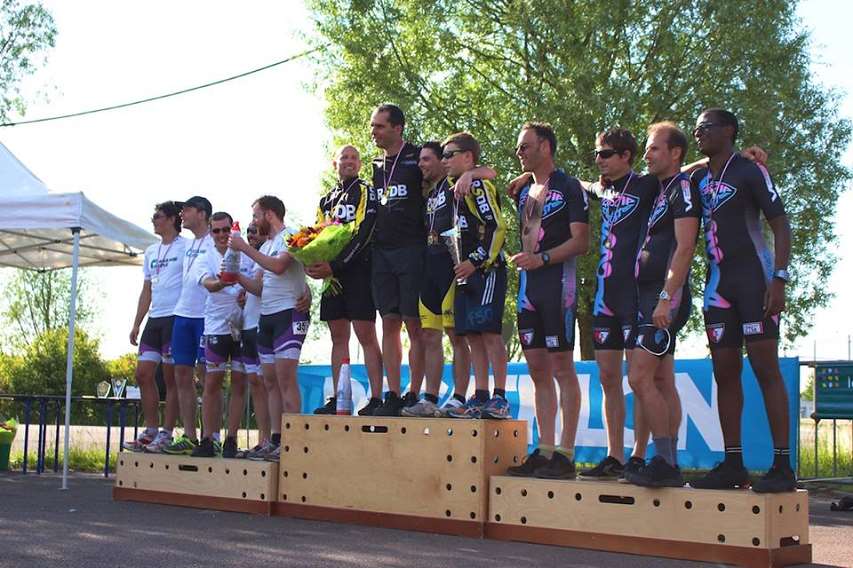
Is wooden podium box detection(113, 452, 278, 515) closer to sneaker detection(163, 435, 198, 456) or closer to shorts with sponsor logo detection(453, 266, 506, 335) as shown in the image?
sneaker detection(163, 435, 198, 456)

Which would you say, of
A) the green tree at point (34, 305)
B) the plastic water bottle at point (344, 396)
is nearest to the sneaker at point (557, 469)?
the plastic water bottle at point (344, 396)

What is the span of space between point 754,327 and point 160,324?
5.23 metres

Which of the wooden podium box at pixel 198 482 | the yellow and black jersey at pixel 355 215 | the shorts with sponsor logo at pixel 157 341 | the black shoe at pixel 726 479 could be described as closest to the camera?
the black shoe at pixel 726 479

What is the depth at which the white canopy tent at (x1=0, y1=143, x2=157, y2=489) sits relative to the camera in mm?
9031

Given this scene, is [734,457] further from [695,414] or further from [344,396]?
[695,414]

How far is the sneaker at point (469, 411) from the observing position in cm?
657

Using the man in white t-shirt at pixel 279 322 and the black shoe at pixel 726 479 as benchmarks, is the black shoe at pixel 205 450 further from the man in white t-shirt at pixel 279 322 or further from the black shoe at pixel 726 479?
the black shoe at pixel 726 479

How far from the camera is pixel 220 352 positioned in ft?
26.6

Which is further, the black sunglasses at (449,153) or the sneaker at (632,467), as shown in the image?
the black sunglasses at (449,153)

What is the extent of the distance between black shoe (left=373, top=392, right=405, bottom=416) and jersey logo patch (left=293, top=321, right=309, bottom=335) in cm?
92

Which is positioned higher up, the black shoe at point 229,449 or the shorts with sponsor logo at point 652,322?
the shorts with sponsor logo at point 652,322

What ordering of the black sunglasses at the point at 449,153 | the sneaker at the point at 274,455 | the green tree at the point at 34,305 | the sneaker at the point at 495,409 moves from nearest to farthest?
the sneaker at the point at 495,409 → the black sunglasses at the point at 449,153 → the sneaker at the point at 274,455 → the green tree at the point at 34,305

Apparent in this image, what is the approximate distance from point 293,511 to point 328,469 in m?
0.43

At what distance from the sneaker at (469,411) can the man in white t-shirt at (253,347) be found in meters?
1.88
